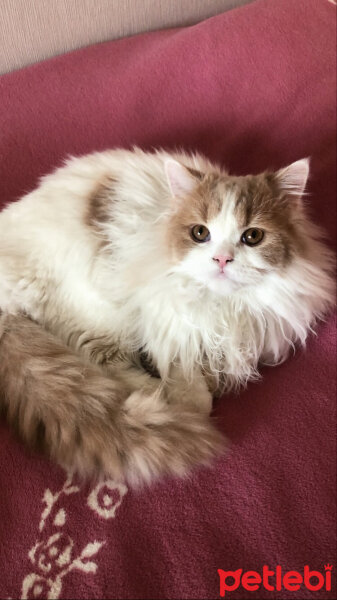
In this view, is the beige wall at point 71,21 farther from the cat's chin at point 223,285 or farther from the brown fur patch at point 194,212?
the cat's chin at point 223,285

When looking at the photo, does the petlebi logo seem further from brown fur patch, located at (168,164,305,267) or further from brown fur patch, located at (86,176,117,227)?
brown fur patch, located at (86,176,117,227)

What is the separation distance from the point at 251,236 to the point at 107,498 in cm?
64

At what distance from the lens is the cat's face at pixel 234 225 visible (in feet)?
3.29

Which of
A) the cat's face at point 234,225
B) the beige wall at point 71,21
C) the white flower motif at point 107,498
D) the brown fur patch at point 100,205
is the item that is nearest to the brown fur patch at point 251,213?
the cat's face at point 234,225

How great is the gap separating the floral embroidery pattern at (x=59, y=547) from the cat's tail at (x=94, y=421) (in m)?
0.04

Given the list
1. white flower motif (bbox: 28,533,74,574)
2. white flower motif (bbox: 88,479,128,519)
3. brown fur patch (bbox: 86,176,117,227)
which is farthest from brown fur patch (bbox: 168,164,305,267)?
white flower motif (bbox: 28,533,74,574)

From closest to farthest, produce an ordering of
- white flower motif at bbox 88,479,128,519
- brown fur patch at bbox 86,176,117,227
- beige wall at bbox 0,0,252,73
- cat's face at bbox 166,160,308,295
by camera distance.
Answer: white flower motif at bbox 88,479,128,519 < cat's face at bbox 166,160,308,295 < brown fur patch at bbox 86,176,117,227 < beige wall at bbox 0,0,252,73

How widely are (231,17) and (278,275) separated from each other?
0.96 metres

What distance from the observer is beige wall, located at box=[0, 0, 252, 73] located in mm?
1478

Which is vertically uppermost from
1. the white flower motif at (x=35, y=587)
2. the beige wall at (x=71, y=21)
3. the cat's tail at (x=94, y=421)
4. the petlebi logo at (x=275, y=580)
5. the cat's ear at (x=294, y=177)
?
the beige wall at (x=71, y=21)

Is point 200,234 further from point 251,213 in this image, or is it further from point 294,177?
point 294,177

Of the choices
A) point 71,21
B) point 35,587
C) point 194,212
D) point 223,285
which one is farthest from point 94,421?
point 71,21

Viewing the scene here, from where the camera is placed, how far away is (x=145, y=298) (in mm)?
1129

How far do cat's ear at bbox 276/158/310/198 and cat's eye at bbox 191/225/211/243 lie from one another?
21 centimetres
